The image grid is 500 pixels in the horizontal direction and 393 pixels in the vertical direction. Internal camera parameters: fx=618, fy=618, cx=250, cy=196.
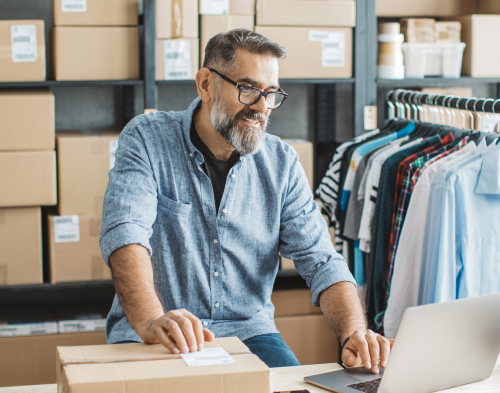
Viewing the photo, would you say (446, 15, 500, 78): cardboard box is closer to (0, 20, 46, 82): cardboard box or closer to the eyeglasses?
the eyeglasses

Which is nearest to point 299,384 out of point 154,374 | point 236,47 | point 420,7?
point 154,374

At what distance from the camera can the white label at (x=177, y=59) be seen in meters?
2.37

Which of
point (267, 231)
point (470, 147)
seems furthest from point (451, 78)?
point (267, 231)

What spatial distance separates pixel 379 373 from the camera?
117 cm

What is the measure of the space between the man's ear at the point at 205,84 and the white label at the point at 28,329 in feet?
4.18

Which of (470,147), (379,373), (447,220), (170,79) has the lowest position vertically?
(379,373)

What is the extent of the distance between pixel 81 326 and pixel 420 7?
2069 mm

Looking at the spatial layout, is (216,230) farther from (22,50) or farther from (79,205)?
(22,50)

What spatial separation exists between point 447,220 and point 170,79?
117cm

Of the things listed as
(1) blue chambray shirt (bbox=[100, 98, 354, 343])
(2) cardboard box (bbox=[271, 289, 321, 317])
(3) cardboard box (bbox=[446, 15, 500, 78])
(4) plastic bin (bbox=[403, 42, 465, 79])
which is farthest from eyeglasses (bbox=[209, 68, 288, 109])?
(3) cardboard box (bbox=[446, 15, 500, 78])

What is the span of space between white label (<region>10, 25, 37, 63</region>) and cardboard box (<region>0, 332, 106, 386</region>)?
3.49 ft

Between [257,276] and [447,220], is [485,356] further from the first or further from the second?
[447,220]

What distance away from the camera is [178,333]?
3.34 feet

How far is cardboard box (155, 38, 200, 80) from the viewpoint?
7.77 feet
